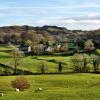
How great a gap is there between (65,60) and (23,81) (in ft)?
275

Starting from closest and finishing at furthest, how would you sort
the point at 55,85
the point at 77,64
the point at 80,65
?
the point at 55,85, the point at 77,64, the point at 80,65

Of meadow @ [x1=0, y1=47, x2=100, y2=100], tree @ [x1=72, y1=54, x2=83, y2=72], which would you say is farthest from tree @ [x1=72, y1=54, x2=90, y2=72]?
meadow @ [x1=0, y1=47, x2=100, y2=100]

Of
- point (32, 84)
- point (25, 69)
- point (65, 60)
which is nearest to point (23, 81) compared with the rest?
point (32, 84)

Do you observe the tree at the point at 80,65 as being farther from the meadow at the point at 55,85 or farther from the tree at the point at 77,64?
the meadow at the point at 55,85

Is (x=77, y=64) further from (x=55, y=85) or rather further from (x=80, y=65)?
(x=55, y=85)

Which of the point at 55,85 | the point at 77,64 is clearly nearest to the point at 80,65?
the point at 77,64

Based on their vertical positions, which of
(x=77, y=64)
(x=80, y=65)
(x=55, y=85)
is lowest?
(x=55, y=85)

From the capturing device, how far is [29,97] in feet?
140

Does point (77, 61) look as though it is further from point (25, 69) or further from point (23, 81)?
point (23, 81)

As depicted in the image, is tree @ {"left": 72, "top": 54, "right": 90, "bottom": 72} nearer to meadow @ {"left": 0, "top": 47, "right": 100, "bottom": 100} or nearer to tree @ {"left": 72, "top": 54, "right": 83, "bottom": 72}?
tree @ {"left": 72, "top": 54, "right": 83, "bottom": 72}

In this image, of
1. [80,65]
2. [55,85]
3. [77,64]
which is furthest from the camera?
[80,65]

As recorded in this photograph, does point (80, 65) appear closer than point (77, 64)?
No

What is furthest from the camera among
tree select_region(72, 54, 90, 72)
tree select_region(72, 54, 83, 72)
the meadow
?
tree select_region(72, 54, 83, 72)

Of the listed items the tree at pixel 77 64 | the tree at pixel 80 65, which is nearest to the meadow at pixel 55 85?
the tree at pixel 77 64
